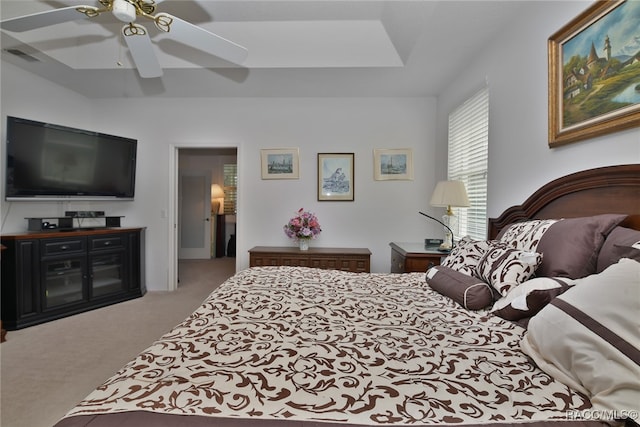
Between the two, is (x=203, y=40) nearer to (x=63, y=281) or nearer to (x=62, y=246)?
(x=62, y=246)

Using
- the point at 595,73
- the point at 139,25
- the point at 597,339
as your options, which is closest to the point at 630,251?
the point at 597,339

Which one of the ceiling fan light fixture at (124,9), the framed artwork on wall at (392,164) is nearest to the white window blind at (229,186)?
the framed artwork on wall at (392,164)

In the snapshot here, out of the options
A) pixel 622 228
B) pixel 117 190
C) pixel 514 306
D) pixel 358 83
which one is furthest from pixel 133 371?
pixel 117 190

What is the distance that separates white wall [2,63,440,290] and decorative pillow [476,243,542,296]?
250 cm

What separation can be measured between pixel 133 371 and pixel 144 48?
215 cm

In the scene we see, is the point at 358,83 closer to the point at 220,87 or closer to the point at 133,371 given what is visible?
the point at 220,87

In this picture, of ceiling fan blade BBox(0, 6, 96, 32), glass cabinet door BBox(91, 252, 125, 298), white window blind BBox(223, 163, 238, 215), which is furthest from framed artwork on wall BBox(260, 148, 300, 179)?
white window blind BBox(223, 163, 238, 215)

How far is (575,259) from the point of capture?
1226 millimetres

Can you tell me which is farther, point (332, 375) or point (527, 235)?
point (527, 235)

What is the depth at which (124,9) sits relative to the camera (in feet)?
5.28

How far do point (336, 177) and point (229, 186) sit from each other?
13.6ft

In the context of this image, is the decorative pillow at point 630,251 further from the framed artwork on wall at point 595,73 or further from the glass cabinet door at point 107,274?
the glass cabinet door at point 107,274

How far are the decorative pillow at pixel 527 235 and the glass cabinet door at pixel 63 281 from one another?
4.13 m

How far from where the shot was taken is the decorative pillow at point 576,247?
3.98 ft
